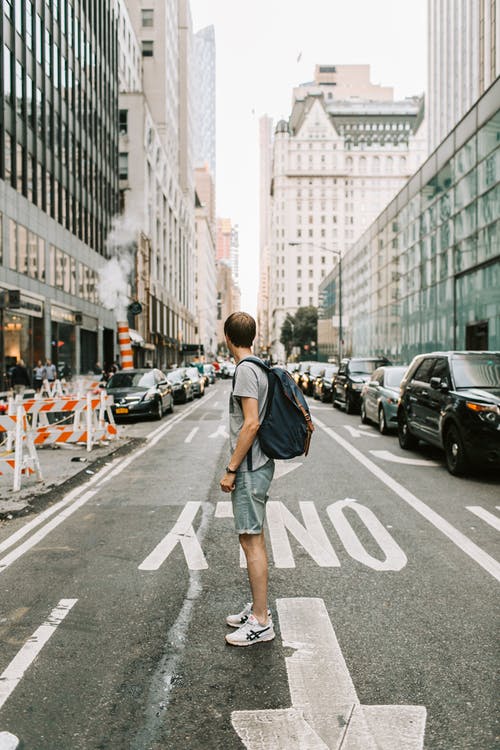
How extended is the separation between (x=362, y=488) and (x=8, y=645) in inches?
225

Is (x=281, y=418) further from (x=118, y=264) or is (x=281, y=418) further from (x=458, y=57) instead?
(x=458, y=57)

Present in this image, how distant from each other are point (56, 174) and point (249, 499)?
3508cm

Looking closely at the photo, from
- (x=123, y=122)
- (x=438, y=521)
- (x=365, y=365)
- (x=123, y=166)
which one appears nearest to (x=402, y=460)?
(x=438, y=521)

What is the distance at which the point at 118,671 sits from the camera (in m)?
3.61

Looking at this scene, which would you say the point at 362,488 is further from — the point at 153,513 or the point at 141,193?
the point at 141,193

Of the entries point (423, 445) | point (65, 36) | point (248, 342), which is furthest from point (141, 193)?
point (248, 342)

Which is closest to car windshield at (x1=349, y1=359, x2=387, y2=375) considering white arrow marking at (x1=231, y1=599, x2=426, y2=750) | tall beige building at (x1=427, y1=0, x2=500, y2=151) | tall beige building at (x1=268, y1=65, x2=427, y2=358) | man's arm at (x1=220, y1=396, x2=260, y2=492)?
man's arm at (x1=220, y1=396, x2=260, y2=492)

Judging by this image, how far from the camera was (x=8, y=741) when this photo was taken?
294 cm

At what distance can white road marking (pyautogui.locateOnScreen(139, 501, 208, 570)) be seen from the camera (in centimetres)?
556

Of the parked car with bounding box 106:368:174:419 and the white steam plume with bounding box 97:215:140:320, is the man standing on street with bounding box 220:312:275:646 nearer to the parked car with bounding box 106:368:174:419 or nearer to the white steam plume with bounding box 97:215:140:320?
the parked car with bounding box 106:368:174:419

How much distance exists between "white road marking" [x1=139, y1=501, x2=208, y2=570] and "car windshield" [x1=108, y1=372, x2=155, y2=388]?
1353 centimetres

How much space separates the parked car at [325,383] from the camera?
A: 27.4 meters

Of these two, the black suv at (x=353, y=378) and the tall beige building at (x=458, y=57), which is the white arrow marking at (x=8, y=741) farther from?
the tall beige building at (x=458, y=57)

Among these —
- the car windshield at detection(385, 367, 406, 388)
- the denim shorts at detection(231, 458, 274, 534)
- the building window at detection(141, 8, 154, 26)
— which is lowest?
the denim shorts at detection(231, 458, 274, 534)
